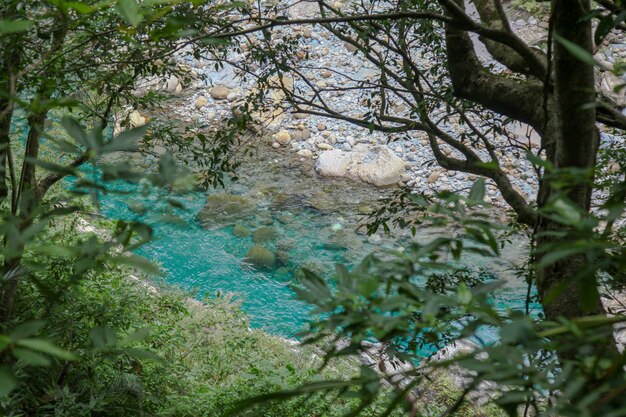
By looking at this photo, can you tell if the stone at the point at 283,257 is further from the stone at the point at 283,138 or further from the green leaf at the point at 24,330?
the green leaf at the point at 24,330

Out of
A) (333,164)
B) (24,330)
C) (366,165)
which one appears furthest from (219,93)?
(24,330)

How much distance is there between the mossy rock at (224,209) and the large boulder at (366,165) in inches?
38.5

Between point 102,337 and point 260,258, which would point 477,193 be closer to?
point 102,337

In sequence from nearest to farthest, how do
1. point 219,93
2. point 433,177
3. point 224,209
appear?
point 224,209 < point 433,177 < point 219,93

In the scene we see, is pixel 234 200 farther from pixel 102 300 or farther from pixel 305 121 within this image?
pixel 102 300

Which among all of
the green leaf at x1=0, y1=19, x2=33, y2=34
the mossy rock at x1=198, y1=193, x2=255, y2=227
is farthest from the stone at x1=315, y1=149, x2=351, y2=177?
the green leaf at x1=0, y1=19, x2=33, y2=34

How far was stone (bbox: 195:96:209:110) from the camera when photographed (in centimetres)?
724

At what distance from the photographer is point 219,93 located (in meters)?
7.41

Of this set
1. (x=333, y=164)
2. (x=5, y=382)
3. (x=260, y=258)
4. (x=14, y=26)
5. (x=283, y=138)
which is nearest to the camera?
(x=5, y=382)

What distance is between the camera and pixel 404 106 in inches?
263

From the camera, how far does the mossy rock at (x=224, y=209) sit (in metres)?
5.62

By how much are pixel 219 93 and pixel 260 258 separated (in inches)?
114

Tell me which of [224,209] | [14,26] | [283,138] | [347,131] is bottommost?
[14,26]

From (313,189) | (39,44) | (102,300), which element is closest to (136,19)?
(39,44)
